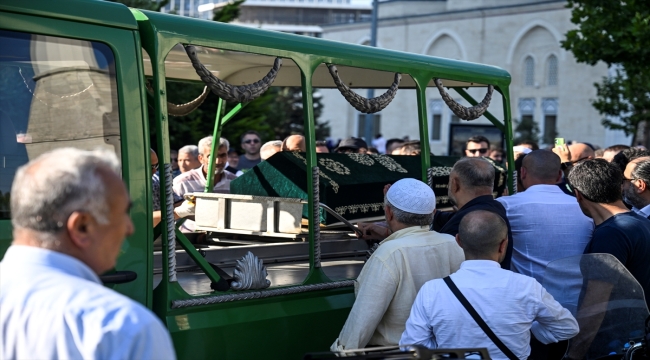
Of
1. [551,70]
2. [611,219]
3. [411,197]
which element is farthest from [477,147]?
[551,70]

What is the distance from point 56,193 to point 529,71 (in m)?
57.0

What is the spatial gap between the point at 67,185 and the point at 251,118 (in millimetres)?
17351

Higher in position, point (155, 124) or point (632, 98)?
point (632, 98)

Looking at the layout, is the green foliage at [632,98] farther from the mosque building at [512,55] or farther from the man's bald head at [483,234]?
the mosque building at [512,55]

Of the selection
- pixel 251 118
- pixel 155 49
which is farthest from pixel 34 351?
pixel 251 118

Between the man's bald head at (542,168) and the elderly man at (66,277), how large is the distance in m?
4.22

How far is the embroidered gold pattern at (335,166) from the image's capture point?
689 centimetres

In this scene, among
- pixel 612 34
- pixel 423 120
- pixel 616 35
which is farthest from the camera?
pixel 612 34

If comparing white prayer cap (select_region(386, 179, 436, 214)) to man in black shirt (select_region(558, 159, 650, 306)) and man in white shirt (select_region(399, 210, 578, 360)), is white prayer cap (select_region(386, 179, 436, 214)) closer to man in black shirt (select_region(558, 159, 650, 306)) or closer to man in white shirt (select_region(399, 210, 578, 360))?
man in white shirt (select_region(399, 210, 578, 360))

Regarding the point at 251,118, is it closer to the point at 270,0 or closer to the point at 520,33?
the point at 520,33

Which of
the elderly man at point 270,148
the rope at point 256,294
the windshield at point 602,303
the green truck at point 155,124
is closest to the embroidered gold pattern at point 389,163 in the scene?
the elderly man at point 270,148

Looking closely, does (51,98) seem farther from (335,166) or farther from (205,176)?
(205,176)

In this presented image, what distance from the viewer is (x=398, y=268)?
14.4 feet

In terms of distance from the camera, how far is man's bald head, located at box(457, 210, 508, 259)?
3.88 meters
